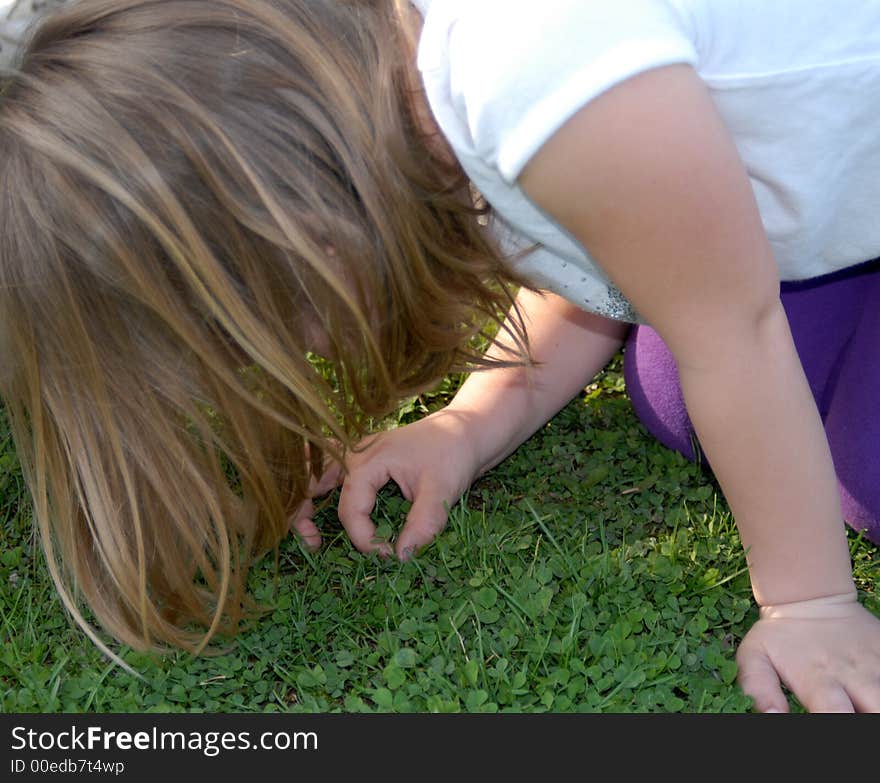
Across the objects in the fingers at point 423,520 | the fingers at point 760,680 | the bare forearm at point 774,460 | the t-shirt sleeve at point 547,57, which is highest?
the t-shirt sleeve at point 547,57

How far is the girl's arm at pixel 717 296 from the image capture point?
1294mm

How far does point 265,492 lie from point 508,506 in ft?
1.69

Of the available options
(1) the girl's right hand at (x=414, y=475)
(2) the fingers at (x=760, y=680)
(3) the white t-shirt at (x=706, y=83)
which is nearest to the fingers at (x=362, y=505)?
(1) the girl's right hand at (x=414, y=475)

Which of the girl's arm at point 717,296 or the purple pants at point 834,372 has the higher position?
the girl's arm at point 717,296

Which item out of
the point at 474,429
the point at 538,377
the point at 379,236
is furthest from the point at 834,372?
the point at 379,236

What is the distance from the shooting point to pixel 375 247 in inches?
58.4

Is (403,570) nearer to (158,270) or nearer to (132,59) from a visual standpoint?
(158,270)

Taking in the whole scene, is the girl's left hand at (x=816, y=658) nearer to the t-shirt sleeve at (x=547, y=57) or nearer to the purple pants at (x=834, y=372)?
the purple pants at (x=834, y=372)

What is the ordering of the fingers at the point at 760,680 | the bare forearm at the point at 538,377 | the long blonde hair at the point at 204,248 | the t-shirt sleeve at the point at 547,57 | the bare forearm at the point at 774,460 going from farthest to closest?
the bare forearm at the point at 538,377
the fingers at the point at 760,680
the bare forearm at the point at 774,460
the long blonde hair at the point at 204,248
the t-shirt sleeve at the point at 547,57

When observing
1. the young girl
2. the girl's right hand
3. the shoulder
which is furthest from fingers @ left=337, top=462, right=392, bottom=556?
the shoulder

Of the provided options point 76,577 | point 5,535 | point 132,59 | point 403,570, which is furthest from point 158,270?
point 5,535

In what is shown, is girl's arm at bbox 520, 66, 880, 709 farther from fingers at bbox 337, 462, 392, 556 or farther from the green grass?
fingers at bbox 337, 462, 392, 556

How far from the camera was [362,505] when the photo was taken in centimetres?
200

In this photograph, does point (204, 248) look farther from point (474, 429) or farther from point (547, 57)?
point (474, 429)
